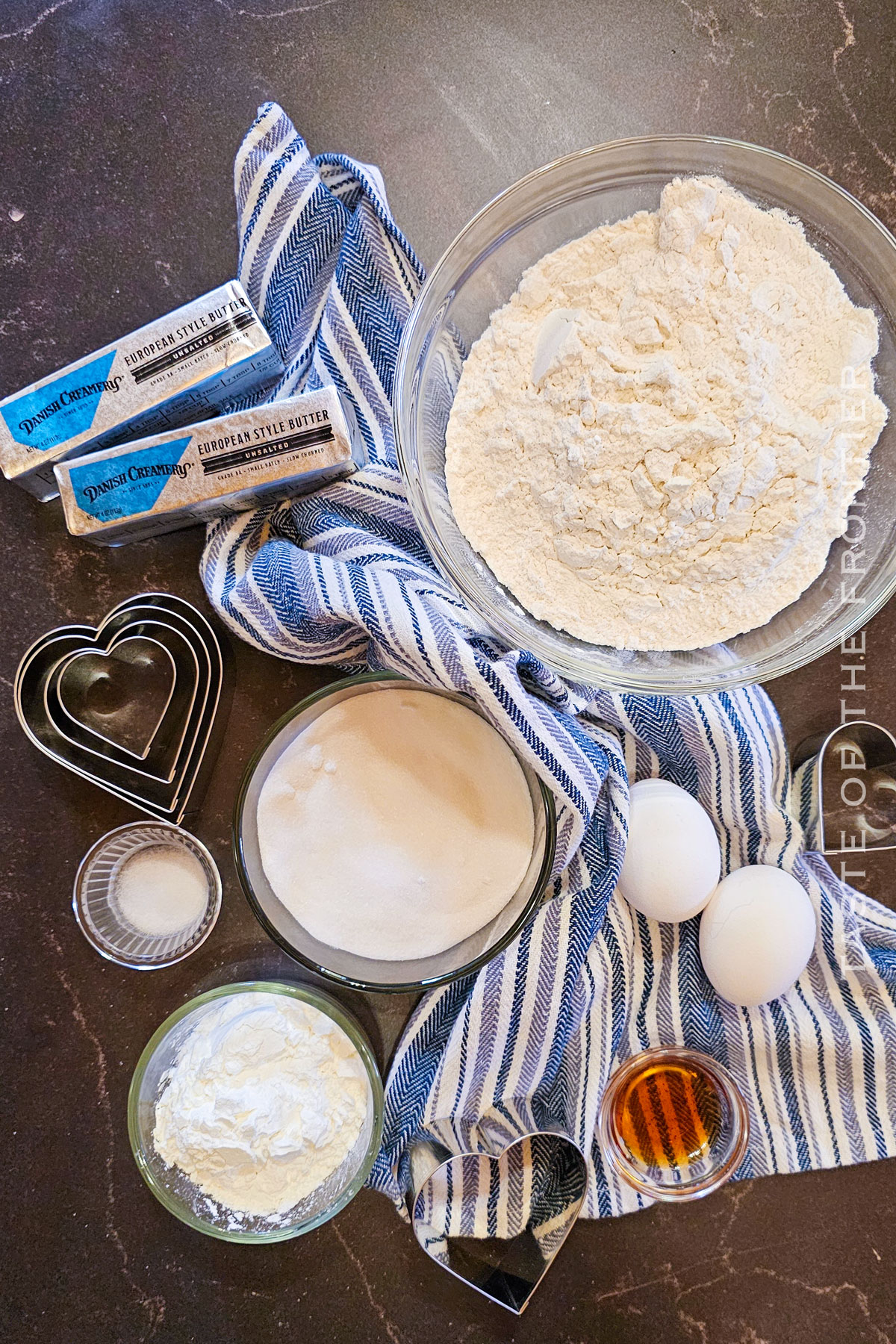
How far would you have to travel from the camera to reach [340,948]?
0.84 meters

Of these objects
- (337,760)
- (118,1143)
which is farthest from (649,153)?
(118,1143)

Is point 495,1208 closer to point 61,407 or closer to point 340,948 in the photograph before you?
point 340,948

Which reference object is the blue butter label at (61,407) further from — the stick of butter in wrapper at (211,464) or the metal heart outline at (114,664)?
the metal heart outline at (114,664)

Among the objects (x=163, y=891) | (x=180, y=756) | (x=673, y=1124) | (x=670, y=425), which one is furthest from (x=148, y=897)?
(x=670, y=425)

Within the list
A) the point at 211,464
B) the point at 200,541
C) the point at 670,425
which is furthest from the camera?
the point at 200,541

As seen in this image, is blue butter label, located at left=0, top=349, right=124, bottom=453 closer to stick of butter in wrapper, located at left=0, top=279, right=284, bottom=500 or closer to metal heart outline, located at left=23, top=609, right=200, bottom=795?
stick of butter in wrapper, located at left=0, top=279, right=284, bottom=500

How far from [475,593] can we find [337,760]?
8.5 inches

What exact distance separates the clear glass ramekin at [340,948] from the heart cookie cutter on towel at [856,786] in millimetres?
313

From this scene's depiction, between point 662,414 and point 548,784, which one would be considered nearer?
point 662,414

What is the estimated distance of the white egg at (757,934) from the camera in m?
0.84

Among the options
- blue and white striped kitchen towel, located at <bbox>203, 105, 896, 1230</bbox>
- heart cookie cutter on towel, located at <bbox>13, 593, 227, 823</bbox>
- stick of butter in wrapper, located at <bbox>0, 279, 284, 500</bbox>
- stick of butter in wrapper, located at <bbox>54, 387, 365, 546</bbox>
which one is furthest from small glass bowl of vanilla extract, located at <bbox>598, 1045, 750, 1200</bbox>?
stick of butter in wrapper, located at <bbox>0, 279, 284, 500</bbox>

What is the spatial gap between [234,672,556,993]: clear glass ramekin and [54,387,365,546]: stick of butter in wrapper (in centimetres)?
21

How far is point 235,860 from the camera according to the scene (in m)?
0.82

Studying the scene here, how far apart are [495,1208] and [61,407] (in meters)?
0.91
